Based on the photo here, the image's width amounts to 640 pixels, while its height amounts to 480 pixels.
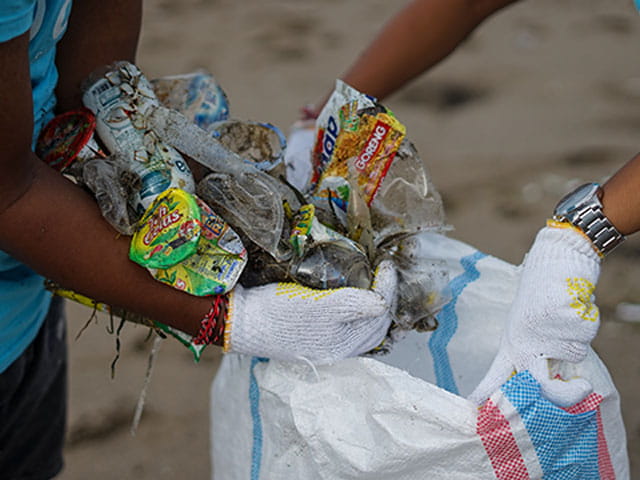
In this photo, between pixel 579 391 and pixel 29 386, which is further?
pixel 29 386

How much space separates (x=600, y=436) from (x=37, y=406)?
3.07 feet

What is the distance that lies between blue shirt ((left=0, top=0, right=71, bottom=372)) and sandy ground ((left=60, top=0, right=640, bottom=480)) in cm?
95

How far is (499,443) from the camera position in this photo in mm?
957

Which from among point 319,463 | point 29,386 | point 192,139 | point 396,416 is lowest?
point 29,386

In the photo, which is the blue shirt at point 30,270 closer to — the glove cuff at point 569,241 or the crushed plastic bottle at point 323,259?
the crushed plastic bottle at point 323,259

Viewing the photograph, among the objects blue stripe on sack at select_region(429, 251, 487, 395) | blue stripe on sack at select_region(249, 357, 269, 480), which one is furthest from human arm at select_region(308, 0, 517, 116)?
blue stripe on sack at select_region(249, 357, 269, 480)

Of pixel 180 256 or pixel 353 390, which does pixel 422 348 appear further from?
pixel 180 256

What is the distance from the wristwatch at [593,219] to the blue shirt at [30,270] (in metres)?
0.76

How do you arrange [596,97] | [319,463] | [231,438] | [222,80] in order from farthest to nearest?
[222,80], [596,97], [231,438], [319,463]

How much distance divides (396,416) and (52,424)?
73 cm

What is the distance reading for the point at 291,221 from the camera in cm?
106

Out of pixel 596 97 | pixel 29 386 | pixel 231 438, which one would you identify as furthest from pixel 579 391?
pixel 596 97

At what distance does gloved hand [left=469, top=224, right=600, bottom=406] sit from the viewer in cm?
100

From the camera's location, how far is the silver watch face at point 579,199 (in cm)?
107
